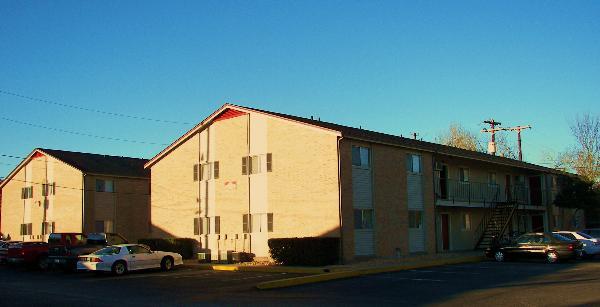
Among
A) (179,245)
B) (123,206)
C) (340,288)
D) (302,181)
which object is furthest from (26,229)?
(340,288)

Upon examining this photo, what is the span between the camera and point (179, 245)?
31172 mm

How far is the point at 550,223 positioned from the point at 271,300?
33.6 meters

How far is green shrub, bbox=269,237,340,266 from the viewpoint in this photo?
24.8 metres

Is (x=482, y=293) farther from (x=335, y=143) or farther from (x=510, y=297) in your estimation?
(x=335, y=143)

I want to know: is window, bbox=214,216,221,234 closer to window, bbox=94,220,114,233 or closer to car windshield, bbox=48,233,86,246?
car windshield, bbox=48,233,86,246

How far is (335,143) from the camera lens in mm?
25922

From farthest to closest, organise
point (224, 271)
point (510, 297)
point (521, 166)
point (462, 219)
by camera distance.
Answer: point (521, 166)
point (462, 219)
point (224, 271)
point (510, 297)

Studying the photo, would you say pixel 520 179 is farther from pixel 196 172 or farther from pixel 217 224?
pixel 196 172

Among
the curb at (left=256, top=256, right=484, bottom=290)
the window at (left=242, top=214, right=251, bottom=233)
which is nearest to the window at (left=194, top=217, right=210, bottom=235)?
the window at (left=242, top=214, right=251, bottom=233)

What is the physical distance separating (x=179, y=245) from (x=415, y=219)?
11.7 meters

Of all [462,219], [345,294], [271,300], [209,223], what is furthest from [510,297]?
[462,219]

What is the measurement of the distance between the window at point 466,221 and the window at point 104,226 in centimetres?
2224

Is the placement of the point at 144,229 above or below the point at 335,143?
below

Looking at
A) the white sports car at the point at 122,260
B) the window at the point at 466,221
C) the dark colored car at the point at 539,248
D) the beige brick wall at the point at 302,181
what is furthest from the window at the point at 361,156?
the window at the point at 466,221
